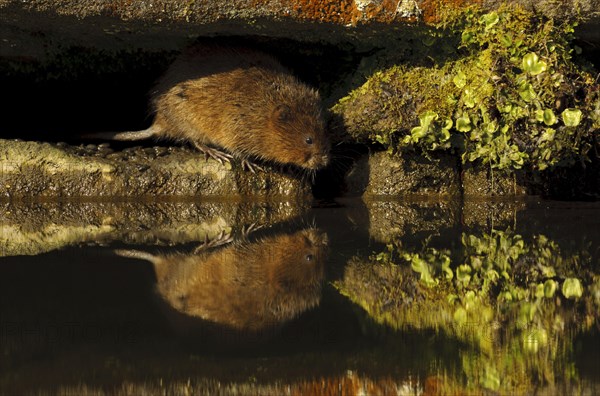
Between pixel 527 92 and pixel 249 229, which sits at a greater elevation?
pixel 527 92

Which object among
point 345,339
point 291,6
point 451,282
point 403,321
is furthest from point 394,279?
point 291,6

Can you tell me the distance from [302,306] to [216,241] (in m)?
1.59

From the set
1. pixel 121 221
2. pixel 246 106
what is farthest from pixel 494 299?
pixel 246 106

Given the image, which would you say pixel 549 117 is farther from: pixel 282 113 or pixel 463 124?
pixel 282 113

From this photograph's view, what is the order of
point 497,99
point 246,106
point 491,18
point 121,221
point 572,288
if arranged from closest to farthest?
point 572,288 → point 121,221 → point 491,18 → point 497,99 → point 246,106

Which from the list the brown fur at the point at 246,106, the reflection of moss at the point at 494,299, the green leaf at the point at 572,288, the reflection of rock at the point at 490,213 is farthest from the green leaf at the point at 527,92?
the green leaf at the point at 572,288

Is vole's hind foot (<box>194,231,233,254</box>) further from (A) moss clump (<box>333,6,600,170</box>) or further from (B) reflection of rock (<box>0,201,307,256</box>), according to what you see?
(A) moss clump (<box>333,6,600,170</box>)

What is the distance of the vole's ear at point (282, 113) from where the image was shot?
→ 23.4 ft

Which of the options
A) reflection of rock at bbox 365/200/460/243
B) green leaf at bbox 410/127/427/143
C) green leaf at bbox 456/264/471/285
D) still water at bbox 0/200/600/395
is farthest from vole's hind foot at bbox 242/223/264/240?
green leaf at bbox 410/127/427/143

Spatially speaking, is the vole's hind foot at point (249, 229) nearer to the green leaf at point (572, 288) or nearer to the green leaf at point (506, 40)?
the green leaf at point (572, 288)

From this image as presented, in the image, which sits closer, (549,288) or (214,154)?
(549,288)

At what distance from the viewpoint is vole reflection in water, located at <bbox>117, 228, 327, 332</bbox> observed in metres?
3.50

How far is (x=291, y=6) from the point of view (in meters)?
6.07

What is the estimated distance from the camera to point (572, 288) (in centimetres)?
375
